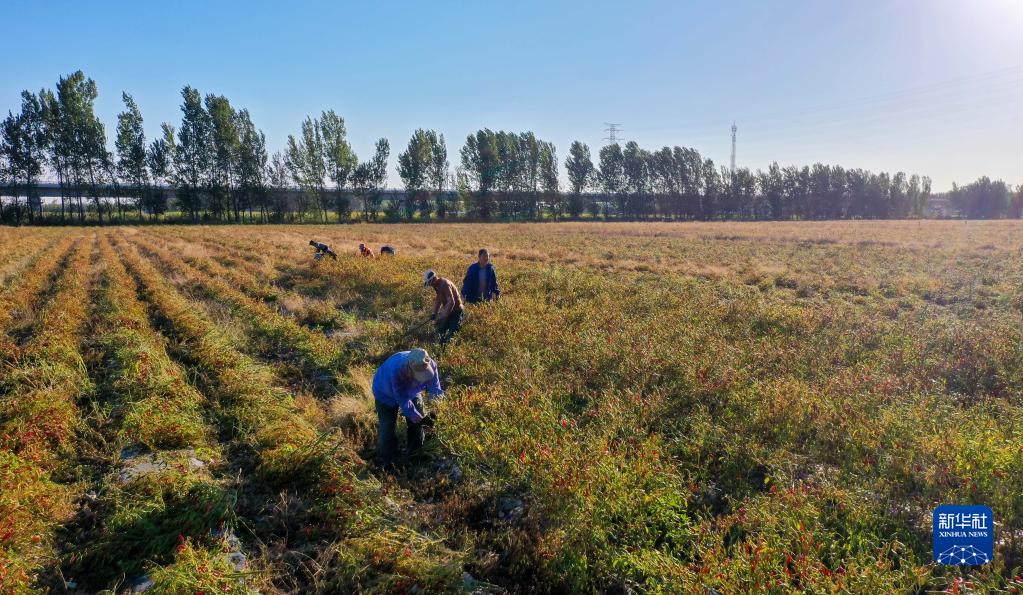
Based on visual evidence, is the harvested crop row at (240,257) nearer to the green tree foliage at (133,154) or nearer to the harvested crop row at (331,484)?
the harvested crop row at (331,484)

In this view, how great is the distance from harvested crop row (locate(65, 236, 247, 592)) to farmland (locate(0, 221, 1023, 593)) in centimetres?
2

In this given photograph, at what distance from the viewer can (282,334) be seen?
8.65 meters

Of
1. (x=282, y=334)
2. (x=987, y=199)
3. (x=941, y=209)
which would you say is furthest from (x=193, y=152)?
(x=941, y=209)

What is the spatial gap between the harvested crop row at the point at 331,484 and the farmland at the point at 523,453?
0.9 inches

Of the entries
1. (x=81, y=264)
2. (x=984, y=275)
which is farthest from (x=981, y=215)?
(x=81, y=264)

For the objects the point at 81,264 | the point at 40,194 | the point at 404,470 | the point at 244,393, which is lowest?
the point at 404,470

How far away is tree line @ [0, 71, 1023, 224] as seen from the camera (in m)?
49.1

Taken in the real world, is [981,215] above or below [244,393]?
above

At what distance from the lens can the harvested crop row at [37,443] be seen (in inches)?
133

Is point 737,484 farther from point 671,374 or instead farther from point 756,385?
point 671,374

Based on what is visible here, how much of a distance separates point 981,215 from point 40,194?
512 ft

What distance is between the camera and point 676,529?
3605mm

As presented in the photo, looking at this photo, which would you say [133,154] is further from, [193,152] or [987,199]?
[987,199]

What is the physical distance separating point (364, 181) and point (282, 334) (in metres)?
60.0
